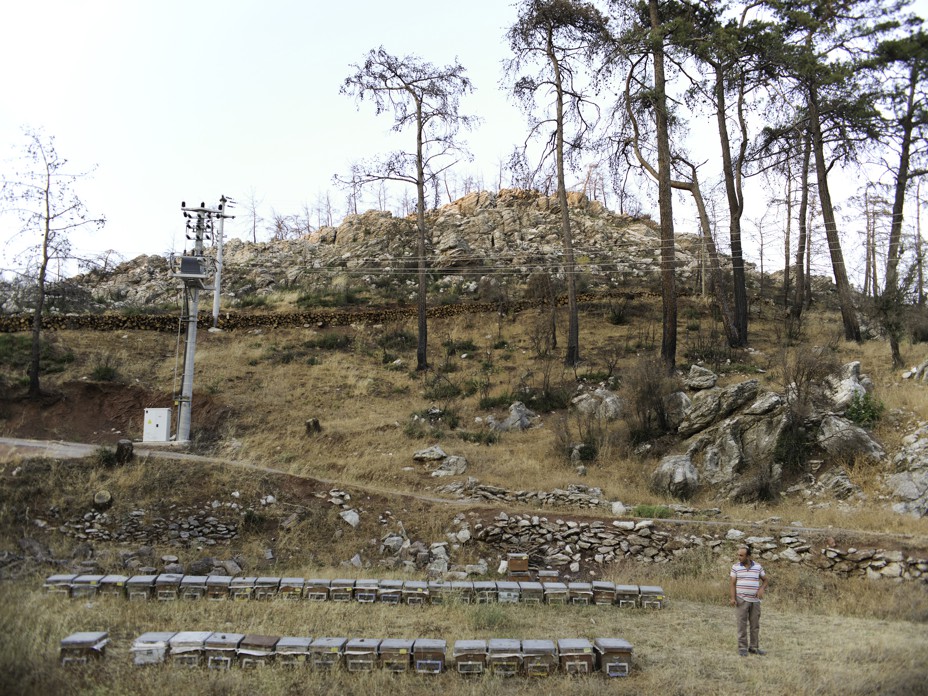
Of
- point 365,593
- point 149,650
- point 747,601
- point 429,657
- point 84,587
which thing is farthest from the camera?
point 365,593

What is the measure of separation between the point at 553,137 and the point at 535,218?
73.9 ft

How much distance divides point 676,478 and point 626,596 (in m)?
6.12

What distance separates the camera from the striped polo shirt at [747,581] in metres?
8.86

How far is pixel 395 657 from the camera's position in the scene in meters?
8.21

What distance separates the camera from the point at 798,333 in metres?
27.6

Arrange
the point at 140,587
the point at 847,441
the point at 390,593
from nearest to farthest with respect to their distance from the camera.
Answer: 1. the point at 140,587
2. the point at 390,593
3. the point at 847,441

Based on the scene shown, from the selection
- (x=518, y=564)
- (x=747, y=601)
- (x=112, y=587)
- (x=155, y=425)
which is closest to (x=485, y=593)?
(x=518, y=564)

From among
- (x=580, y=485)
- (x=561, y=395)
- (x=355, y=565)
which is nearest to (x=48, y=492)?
(x=355, y=565)

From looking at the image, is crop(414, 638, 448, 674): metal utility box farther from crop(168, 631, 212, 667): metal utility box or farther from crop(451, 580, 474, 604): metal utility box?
crop(451, 580, 474, 604): metal utility box

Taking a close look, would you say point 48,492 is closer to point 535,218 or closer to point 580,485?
point 580,485

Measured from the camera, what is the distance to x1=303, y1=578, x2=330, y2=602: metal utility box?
37.6 ft

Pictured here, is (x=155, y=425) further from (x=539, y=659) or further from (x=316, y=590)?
(x=539, y=659)

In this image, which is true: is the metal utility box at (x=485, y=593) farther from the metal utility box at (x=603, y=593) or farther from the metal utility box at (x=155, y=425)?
the metal utility box at (x=155, y=425)

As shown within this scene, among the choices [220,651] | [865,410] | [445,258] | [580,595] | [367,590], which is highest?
[445,258]
